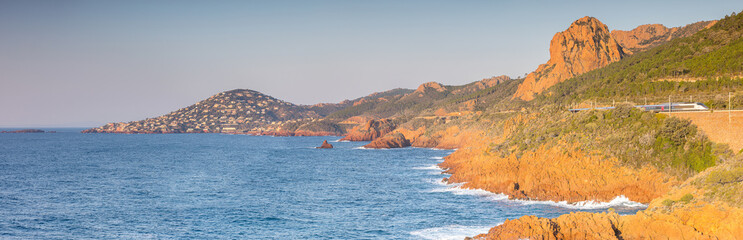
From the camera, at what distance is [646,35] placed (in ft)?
491

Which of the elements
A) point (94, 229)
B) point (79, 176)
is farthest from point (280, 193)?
point (79, 176)

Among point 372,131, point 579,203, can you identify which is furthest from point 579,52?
point 579,203

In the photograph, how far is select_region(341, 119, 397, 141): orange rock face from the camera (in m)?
172

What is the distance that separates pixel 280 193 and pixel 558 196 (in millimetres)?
24719

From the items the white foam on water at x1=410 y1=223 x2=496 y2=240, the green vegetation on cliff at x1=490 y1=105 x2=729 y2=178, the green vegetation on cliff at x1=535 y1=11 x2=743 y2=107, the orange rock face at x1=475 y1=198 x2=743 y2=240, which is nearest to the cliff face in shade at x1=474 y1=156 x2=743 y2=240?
the orange rock face at x1=475 y1=198 x2=743 y2=240

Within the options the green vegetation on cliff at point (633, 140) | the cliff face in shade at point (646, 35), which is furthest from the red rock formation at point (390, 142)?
the green vegetation on cliff at point (633, 140)

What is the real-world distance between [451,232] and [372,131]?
14217 centimetres

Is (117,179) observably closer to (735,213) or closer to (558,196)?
(558,196)

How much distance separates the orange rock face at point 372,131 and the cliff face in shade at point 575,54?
173 ft

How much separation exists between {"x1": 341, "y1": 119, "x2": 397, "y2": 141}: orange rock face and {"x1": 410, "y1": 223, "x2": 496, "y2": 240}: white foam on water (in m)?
138

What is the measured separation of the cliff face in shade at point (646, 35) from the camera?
130 meters

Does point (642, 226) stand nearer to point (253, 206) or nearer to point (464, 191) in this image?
point (464, 191)

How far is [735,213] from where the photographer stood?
83.4 feet

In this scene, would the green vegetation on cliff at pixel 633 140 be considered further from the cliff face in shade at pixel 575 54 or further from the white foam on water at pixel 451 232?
the cliff face in shade at pixel 575 54
